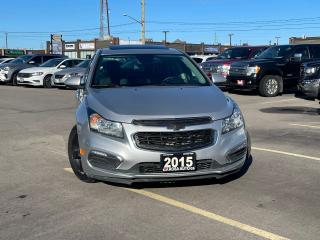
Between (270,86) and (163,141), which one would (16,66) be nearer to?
(270,86)

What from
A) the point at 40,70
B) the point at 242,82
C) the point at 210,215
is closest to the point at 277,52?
the point at 242,82

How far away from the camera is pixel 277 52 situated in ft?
58.9

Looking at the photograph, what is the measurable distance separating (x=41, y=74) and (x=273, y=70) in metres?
11.6

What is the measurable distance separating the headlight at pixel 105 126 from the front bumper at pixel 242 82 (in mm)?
12338

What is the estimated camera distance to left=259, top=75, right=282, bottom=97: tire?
17.1m

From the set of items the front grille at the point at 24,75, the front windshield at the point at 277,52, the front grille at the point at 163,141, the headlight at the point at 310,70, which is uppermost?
the front windshield at the point at 277,52

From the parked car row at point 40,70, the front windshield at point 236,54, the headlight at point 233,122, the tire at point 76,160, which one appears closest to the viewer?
the headlight at point 233,122

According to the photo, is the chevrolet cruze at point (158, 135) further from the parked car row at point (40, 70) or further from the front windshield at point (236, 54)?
the parked car row at point (40, 70)

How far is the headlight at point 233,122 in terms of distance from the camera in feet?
17.3

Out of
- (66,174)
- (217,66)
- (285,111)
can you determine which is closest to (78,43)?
(217,66)

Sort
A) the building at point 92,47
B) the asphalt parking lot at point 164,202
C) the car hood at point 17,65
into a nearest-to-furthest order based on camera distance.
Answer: the asphalt parking lot at point 164,202 → the car hood at point 17,65 → the building at point 92,47

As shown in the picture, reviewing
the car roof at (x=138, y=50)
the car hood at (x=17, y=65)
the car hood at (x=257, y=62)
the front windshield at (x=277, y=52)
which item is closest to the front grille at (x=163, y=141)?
the car roof at (x=138, y=50)

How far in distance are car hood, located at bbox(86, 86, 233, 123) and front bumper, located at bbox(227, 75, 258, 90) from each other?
441 inches

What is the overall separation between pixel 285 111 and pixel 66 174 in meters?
8.07
